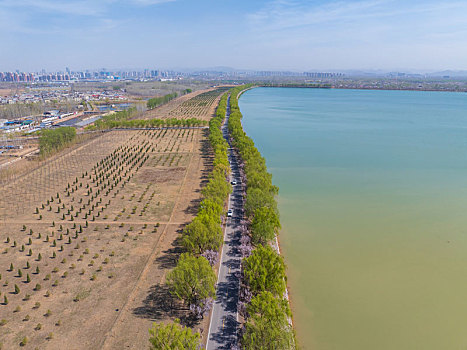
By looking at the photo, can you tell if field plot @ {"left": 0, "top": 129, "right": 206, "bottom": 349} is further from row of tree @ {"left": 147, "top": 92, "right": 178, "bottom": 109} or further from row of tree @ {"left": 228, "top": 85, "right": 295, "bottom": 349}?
row of tree @ {"left": 147, "top": 92, "right": 178, "bottom": 109}

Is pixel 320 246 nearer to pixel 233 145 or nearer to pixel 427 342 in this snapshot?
pixel 427 342

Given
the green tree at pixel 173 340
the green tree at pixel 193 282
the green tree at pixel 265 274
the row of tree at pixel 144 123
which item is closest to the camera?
the green tree at pixel 173 340

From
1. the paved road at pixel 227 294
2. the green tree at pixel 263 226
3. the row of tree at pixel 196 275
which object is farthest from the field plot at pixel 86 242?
the green tree at pixel 263 226

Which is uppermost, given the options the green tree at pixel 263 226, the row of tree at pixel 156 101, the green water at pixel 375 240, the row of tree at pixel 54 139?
the row of tree at pixel 156 101

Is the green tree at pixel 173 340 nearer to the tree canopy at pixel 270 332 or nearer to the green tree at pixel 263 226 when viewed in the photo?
the tree canopy at pixel 270 332

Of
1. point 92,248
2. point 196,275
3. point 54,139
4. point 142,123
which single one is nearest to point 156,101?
point 142,123

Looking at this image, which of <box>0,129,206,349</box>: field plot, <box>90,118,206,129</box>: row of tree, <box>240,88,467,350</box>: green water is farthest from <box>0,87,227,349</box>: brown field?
<box>90,118,206,129</box>: row of tree
